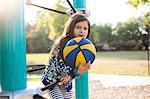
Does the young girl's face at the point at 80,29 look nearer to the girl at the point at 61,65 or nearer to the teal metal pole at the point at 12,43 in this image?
the girl at the point at 61,65

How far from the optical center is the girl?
204 cm

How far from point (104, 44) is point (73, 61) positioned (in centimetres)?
1327

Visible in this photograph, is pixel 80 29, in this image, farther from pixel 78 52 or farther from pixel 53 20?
pixel 53 20

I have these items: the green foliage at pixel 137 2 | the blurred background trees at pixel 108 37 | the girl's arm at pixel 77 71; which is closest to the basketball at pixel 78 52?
the girl's arm at pixel 77 71

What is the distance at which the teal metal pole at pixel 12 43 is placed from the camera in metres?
1.97

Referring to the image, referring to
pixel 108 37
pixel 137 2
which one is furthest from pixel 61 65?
pixel 108 37

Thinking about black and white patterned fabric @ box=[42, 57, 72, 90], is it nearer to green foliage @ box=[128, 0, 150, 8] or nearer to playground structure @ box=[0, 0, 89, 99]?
playground structure @ box=[0, 0, 89, 99]

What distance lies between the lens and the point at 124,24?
14.8m

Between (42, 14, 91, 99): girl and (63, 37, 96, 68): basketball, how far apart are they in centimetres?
5

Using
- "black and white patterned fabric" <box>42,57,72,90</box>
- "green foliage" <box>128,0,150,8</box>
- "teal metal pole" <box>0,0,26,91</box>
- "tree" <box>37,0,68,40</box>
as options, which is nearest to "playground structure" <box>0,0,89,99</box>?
"teal metal pole" <box>0,0,26,91</box>

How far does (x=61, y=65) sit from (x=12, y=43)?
32 cm

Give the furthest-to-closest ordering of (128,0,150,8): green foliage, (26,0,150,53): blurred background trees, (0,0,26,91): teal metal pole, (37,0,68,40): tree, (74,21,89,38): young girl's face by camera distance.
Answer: (26,0,150,53): blurred background trees
(37,0,68,40): tree
(128,0,150,8): green foliage
(74,21,89,38): young girl's face
(0,0,26,91): teal metal pole

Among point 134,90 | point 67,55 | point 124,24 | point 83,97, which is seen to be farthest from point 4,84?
point 124,24

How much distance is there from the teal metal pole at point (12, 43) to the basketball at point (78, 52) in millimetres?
266
